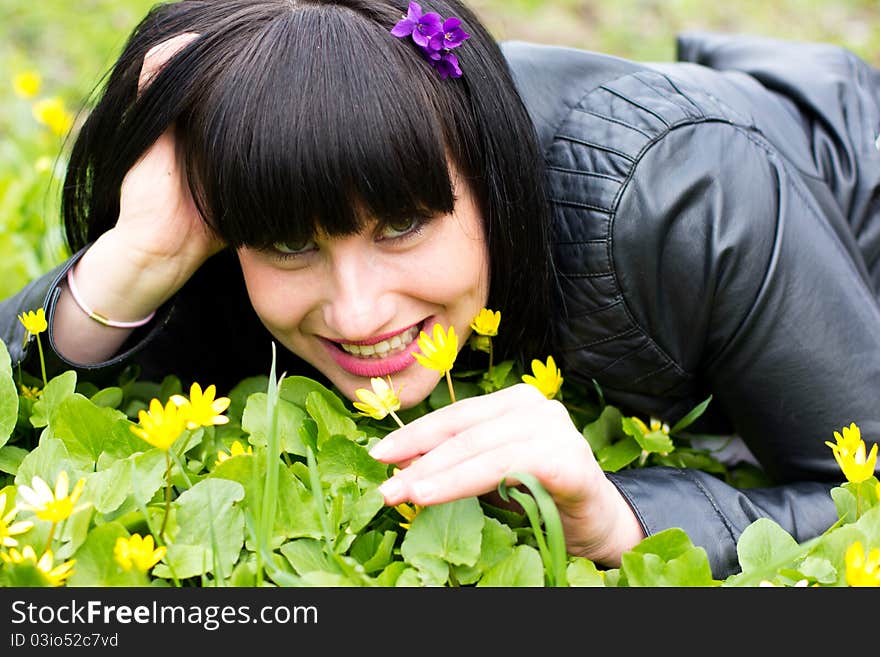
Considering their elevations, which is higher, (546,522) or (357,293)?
(357,293)

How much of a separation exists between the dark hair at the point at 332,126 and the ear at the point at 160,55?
2 cm

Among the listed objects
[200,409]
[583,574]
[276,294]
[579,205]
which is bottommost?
[583,574]

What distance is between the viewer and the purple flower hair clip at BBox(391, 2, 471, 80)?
1.41 meters

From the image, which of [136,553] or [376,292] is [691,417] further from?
[136,553]

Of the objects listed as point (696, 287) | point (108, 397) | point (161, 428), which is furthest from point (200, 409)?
point (696, 287)

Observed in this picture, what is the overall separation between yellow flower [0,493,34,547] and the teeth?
0.51 m

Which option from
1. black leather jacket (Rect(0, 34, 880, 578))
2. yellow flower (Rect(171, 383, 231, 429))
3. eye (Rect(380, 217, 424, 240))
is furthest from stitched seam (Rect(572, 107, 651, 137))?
yellow flower (Rect(171, 383, 231, 429))

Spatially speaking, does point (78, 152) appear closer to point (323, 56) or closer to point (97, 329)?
point (97, 329)

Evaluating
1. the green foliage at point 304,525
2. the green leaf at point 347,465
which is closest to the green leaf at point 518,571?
the green foliage at point 304,525

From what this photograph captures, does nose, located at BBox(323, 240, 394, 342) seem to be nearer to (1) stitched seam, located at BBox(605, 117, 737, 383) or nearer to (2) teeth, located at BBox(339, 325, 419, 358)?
(2) teeth, located at BBox(339, 325, 419, 358)

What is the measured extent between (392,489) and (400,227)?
384 millimetres

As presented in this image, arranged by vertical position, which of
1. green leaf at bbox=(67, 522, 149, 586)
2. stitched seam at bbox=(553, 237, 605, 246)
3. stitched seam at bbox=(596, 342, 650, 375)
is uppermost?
stitched seam at bbox=(553, 237, 605, 246)

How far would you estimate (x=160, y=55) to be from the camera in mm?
1543
